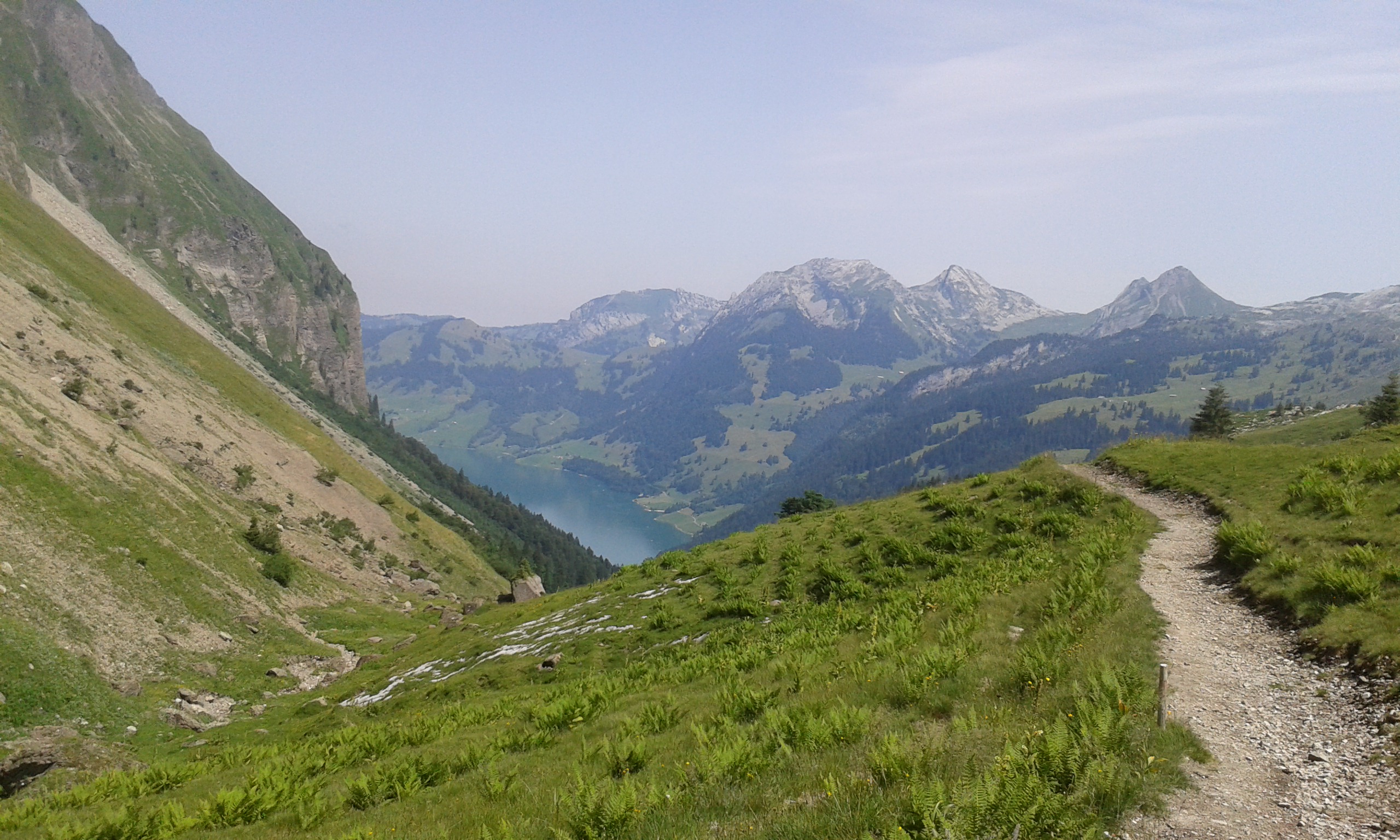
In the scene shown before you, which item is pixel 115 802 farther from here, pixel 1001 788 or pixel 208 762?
pixel 1001 788

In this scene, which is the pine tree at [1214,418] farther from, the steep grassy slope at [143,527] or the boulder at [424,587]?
the steep grassy slope at [143,527]

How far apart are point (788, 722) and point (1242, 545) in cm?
1707

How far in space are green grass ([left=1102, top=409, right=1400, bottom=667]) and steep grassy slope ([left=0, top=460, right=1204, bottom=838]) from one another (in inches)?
125

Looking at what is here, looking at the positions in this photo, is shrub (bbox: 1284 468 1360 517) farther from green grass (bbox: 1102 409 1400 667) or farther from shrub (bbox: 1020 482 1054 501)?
shrub (bbox: 1020 482 1054 501)

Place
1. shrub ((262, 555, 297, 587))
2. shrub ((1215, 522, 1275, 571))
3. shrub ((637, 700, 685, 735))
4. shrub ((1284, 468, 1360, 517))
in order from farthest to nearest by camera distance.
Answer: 1. shrub ((262, 555, 297, 587))
2. shrub ((1284, 468, 1360, 517))
3. shrub ((1215, 522, 1275, 571))
4. shrub ((637, 700, 685, 735))

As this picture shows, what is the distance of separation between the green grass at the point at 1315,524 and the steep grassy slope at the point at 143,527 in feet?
136

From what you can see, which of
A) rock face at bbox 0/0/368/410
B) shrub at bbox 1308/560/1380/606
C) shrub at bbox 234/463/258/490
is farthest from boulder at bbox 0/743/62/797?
rock face at bbox 0/0/368/410

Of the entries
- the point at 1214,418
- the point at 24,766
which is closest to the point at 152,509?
the point at 24,766

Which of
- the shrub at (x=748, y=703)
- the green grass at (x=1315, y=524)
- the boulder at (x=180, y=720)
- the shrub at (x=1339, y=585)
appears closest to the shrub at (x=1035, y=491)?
the green grass at (x=1315, y=524)

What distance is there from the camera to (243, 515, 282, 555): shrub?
51.7m

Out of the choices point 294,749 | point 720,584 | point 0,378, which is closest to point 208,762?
point 294,749

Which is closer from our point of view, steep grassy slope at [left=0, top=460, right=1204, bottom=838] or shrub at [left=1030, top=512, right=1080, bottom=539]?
steep grassy slope at [left=0, top=460, right=1204, bottom=838]

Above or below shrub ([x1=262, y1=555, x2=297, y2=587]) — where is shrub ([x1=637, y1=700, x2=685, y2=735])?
above

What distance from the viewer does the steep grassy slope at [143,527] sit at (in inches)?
1181
